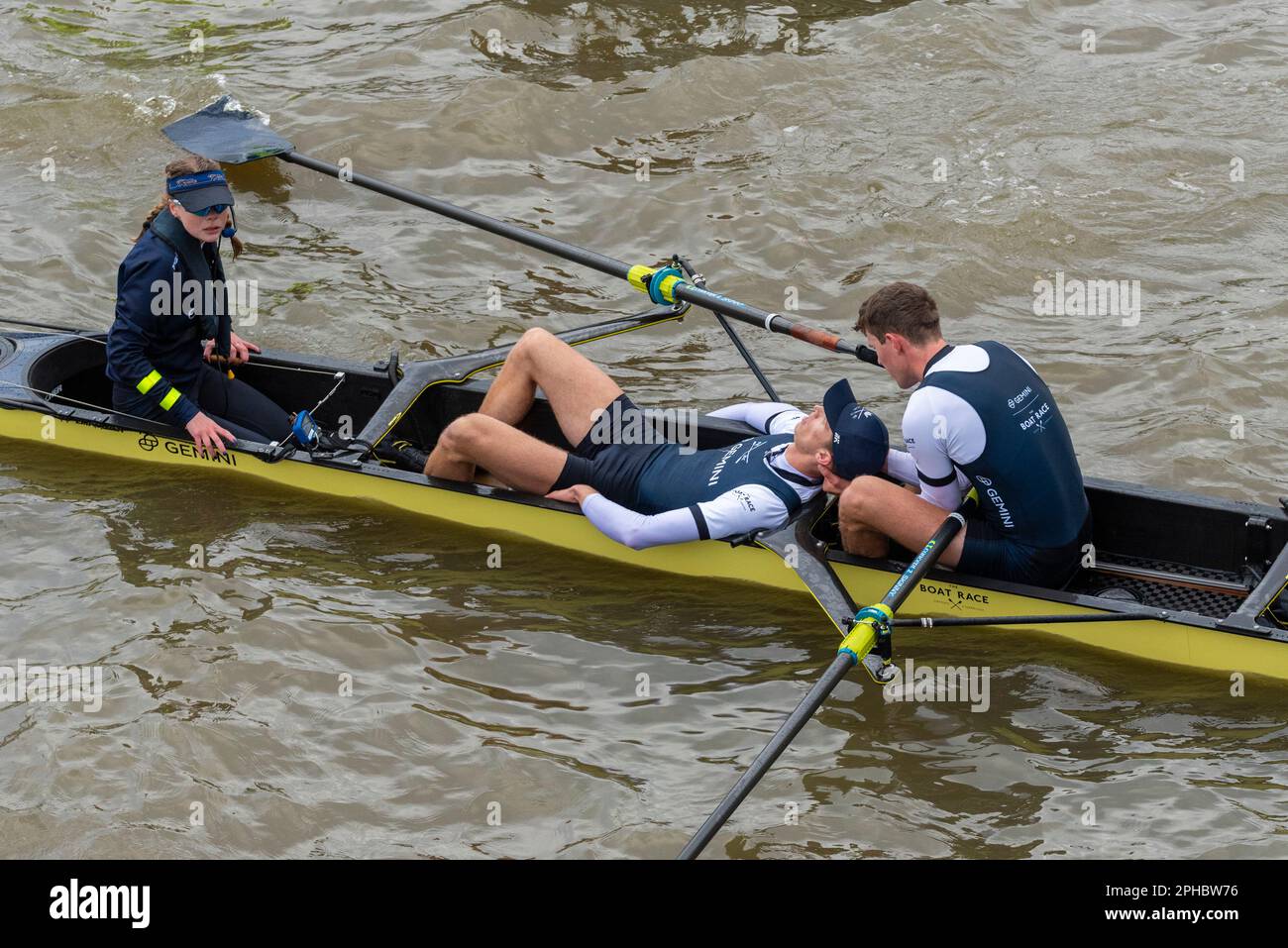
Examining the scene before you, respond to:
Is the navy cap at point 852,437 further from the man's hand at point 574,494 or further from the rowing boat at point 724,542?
the man's hand at point 574,494

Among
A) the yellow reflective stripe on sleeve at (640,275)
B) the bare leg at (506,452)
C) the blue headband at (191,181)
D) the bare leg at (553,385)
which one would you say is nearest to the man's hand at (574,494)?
the bare leg at (506,452)

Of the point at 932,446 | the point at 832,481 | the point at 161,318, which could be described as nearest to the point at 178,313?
the point at 161,318

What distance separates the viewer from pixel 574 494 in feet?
24.3

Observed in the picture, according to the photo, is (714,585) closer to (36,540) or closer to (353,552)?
(353,552)

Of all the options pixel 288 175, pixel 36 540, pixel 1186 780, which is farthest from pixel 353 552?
pixel 288 175

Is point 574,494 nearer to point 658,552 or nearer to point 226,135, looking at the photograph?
point 658,552

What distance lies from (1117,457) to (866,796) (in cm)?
349

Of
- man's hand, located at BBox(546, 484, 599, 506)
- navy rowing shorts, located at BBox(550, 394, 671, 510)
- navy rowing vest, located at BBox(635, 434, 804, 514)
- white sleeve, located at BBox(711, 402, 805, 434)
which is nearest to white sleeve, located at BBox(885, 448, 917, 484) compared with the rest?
navy rowing vest, located at BBox(635, 434, 804, 514)

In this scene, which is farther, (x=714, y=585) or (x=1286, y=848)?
(x=714, y=585)

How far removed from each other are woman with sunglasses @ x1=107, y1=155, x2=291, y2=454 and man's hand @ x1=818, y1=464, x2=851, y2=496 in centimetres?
341

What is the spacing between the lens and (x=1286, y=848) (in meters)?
5.59

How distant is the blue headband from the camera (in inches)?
298

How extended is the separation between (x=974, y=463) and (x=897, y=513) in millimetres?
448

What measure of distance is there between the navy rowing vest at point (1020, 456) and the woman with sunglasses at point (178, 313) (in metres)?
4.07
